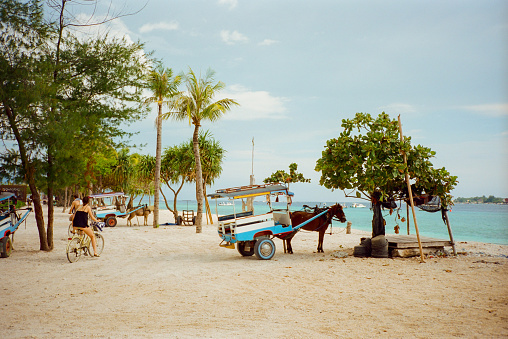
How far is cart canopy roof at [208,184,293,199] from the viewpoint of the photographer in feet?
37.4

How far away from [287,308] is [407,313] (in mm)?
1914

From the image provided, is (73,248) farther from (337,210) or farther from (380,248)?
(380,248)

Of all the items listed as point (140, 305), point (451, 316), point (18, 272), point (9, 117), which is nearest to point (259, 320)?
point (140, 305)

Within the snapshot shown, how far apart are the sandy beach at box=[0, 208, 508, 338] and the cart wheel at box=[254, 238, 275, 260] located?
36cm

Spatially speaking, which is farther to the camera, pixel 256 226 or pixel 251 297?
pixel 256 226

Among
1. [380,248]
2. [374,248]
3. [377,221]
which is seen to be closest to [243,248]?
[374,248]

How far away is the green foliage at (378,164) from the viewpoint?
38.2 ft

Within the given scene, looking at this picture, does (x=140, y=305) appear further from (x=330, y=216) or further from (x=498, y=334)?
(x=330, y=216)

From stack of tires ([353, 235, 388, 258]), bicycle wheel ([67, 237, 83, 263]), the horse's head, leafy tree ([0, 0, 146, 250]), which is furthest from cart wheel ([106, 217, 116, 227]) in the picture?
stack of tires ([353, 235, 388, 258])

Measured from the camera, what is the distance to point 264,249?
1181 cm

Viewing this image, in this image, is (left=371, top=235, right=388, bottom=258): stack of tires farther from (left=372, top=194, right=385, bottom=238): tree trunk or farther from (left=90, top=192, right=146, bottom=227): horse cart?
(left=90, top=192, right=146, bottom=227): horse cart

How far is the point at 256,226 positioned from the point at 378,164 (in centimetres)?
405

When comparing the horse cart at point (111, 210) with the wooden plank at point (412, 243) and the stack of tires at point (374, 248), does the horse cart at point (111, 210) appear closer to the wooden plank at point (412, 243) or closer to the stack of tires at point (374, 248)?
the stack of tires at point (374, 248)

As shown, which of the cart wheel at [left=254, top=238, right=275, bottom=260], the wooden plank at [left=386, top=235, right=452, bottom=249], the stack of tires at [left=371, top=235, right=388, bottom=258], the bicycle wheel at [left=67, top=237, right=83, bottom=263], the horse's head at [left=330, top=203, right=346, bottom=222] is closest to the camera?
the bicycle wheel at [left=67, top=237, right=83, bottom=263]
